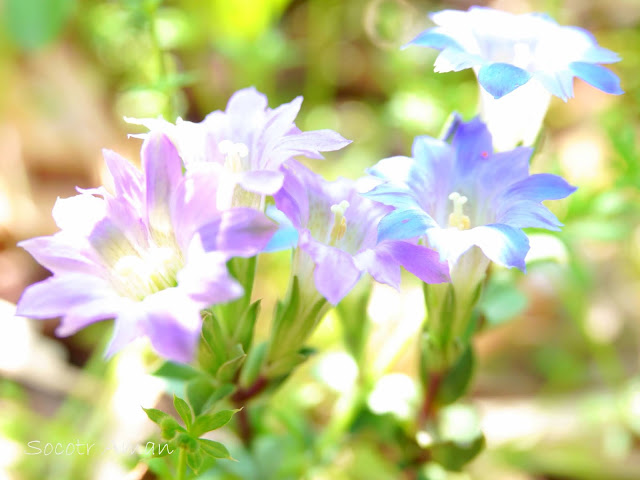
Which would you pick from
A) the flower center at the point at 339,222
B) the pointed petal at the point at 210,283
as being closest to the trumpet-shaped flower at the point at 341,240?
the flower center at the point at 339,222

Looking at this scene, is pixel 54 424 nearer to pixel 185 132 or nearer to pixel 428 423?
pixel 428 423

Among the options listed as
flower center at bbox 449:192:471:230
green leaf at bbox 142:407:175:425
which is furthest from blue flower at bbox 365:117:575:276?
green leaf at bbox 142:407:175:425

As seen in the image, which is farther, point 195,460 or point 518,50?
point 518,50

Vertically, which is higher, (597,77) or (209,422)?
(597,77)

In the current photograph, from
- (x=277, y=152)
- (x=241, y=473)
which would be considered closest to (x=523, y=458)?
(x=241, y=473)

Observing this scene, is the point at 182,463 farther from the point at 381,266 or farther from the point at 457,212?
the point at 457,212

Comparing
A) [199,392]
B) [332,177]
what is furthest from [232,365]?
[332,177]

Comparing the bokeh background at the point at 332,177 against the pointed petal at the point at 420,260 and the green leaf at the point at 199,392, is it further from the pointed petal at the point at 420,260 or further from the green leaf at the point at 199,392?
the pointed petal at the point at 420,260
